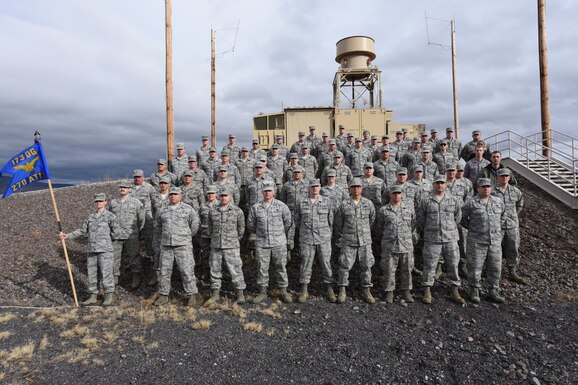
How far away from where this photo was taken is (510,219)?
22.0 ft

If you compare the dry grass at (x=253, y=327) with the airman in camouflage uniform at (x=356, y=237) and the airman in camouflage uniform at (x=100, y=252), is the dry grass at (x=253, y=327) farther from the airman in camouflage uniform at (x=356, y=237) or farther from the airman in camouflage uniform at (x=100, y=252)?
the airman in camouflage uniform at (x=100, y=252)

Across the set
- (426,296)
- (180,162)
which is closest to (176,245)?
(180,162)

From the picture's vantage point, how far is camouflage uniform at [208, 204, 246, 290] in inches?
252

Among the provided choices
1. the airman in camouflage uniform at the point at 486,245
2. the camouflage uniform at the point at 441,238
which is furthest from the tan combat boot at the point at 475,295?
the camouflage uniform at the point at 441,238

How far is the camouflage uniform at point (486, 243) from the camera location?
20.2ft

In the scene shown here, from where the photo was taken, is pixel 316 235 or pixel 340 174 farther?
pixel 340 174

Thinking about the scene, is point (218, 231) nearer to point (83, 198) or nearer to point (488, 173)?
point (488, 173)

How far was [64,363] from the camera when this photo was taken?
14.9 feet

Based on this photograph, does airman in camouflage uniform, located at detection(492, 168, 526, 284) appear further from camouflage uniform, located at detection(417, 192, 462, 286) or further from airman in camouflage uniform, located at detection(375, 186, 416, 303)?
airman in camouflage uniform, located at detection(375, 186, 416, 303)

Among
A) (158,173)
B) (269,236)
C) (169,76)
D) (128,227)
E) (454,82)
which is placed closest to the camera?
(269,236)

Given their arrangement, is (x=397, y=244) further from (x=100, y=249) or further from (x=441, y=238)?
(x=100, y=249)

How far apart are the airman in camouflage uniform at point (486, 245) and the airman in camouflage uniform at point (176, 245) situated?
5220 millimetres

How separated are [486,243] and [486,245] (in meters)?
0.05

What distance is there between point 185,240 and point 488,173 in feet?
23.4
